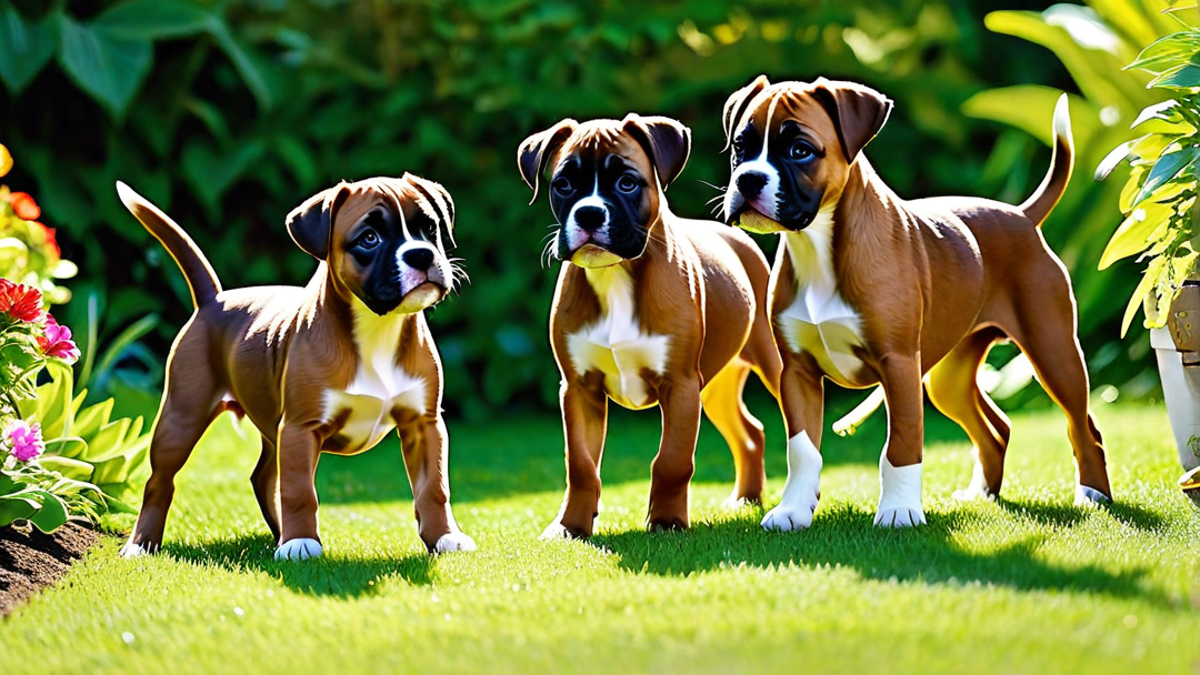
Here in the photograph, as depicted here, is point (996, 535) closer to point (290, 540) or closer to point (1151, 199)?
point (1151, 199)

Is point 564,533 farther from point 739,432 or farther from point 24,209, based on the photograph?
point 24,209

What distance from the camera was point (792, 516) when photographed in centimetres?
534

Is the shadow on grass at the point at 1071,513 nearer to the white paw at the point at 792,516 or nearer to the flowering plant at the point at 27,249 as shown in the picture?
the white paw at the point at 792,516

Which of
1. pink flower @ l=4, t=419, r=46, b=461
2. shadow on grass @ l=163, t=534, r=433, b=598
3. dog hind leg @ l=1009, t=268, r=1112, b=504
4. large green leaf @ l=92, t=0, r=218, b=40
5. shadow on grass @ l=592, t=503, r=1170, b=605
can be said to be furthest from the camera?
large green leaf @ l=92, t=0, r=218, b=40

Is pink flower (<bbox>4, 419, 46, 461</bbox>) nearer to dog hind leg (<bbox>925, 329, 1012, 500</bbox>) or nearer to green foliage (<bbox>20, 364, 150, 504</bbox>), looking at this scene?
green foliage (<bbox>20, 364, 150, 504</bbox>)

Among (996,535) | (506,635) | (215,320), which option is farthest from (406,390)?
(996,535)

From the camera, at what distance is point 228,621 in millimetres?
4219

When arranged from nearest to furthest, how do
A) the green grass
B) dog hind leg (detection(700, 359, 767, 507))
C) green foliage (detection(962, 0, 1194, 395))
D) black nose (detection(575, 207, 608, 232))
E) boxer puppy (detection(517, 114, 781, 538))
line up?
the green grass, black nose (detection(575, 207, 608, 232)), boxer puppy (detection(517, 114, 781, 538)), dog hind leg (detection(700, 359, 767, 507)), green foliage (detection(962, 0, 1194, 395))

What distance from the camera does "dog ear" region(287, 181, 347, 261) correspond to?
509 centimetres

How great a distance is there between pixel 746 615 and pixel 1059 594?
94 cm

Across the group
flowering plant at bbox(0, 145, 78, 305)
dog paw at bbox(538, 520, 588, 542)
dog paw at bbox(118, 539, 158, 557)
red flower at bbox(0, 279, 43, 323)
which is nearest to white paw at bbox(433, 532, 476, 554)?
dog paw at bbox(538, 520, 588, 542)

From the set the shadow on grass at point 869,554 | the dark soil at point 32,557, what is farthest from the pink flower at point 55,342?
the shadow on grass at point 869,554

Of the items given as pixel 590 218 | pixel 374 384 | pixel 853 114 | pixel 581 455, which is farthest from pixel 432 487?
pixel 853 114

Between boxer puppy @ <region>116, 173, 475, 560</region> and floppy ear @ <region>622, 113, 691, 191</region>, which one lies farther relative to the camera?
floppy ear @ <region>622, 113, 691, 191</region>
